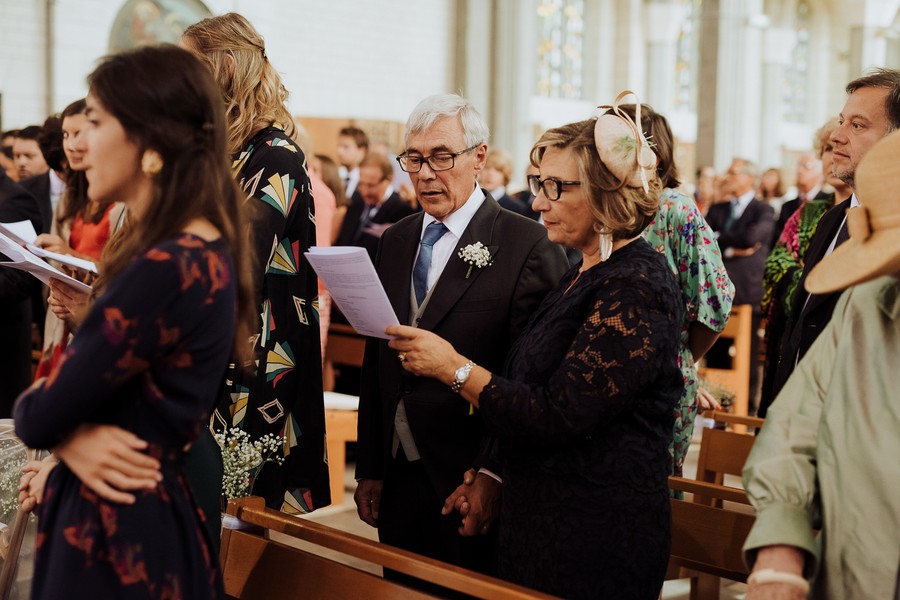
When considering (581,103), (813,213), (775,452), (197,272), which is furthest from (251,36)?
(581,103)

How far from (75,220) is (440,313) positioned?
5.64 feet

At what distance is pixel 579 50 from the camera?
2264 centimetres

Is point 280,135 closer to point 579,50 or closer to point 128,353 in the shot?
point 128,353

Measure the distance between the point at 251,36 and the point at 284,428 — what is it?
0.99 m

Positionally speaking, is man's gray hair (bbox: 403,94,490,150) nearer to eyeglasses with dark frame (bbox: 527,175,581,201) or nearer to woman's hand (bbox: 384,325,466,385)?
eyeglasses with dark frame (bbox: 527,175,581,201)

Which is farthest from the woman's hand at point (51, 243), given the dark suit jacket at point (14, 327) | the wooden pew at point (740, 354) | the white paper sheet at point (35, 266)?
the wooden pew at point (740, 354)

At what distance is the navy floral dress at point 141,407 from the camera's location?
1445 mm

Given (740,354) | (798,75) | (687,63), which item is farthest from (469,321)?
(798,75)

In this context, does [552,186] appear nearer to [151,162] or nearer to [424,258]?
[424,258]

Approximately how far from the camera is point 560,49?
22141 mm

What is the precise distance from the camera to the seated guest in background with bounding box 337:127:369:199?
30.6 feet

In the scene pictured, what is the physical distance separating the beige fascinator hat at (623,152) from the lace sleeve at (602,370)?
0.23 m

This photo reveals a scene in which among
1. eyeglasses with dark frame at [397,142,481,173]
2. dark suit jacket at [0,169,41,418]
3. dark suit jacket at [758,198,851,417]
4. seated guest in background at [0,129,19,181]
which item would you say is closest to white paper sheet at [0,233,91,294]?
eyeglasses with dark frame at [397,142,481,173]

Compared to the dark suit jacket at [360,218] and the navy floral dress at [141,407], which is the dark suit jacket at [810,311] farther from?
the dark suit jacket at [360,218]
